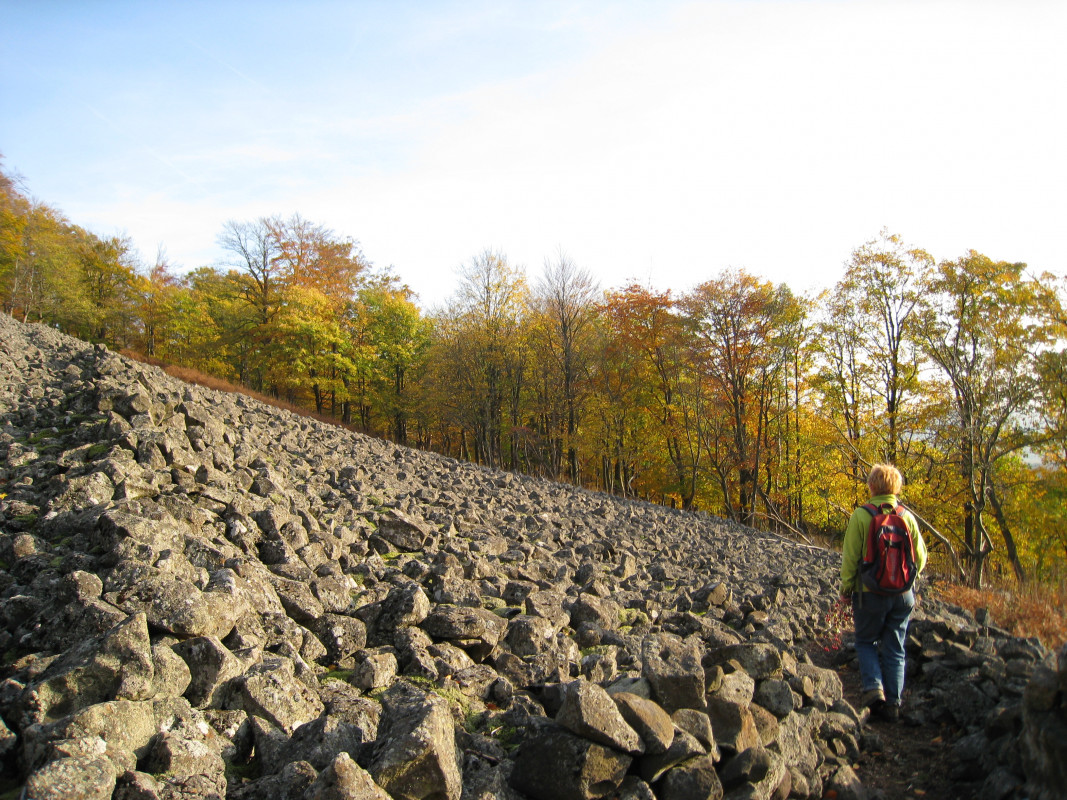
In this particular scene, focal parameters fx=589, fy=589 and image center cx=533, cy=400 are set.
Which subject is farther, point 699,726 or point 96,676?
point 699,726

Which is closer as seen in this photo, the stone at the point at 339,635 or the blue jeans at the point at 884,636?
the stone at the point at 339,635

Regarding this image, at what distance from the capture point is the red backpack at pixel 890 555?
4.84 meters

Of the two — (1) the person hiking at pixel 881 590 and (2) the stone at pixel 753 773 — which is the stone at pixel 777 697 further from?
(1) the person hiking at pixel 881 590

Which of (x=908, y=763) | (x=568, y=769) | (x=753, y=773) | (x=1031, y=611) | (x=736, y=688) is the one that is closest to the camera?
(x=568, y=769)

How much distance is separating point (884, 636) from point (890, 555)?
31.1 inches

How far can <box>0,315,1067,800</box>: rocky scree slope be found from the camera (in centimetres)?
277

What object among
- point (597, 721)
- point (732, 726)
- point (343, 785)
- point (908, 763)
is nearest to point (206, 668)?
point (343, 785)

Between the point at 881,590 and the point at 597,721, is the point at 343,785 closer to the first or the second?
the point at 597,721

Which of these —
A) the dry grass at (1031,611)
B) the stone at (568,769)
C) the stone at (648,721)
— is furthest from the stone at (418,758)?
the dry grass at (1031,611)

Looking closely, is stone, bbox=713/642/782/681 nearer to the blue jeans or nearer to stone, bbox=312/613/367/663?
the blue jeans

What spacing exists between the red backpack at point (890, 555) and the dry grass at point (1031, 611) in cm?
280

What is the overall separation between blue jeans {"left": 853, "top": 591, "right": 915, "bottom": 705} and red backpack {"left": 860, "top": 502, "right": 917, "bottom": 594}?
130 millimetres

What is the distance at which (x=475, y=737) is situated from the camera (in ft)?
11.0

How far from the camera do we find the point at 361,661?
4086 millimetres
